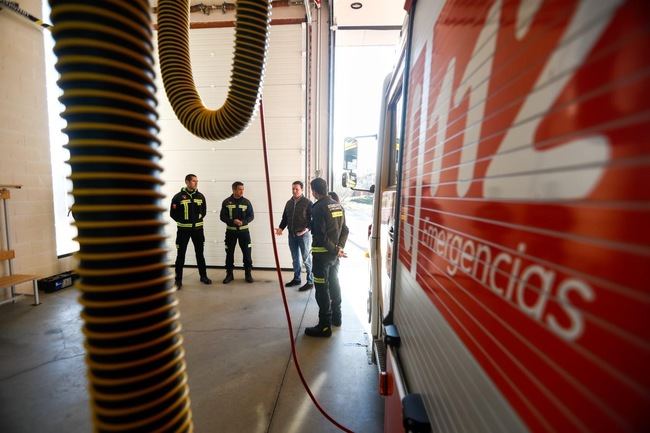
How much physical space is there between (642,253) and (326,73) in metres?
7.37

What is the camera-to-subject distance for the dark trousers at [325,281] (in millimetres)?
3919

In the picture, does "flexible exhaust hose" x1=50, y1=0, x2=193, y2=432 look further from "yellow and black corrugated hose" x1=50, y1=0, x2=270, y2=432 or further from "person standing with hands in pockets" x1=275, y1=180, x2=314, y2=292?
"person standing with hands in pockets" x1=275, y1=180, x2=314, y2=292

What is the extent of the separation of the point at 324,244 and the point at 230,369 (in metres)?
1.73

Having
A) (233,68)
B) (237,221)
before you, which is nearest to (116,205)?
(233,68)

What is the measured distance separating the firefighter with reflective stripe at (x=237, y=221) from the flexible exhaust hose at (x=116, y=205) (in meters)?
5.66

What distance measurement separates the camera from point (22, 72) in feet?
17.2

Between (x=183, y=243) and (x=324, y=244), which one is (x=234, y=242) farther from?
(x=324, y=244)

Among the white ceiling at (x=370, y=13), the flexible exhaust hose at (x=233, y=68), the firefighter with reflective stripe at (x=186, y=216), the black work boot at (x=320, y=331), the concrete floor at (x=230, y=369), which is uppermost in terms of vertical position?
the white ceiling at (x=370, y=13)

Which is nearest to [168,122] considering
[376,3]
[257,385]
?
[376,3]

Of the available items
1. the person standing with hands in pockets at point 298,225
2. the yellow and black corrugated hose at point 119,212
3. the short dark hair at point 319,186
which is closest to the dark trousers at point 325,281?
the short dark hair at point 319,186

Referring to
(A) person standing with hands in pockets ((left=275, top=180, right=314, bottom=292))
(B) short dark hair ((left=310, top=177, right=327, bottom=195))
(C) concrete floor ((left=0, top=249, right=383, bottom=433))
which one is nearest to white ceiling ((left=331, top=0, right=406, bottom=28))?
(A) person standing with hands in pockets ((left=275, top=180, right=314, bottom=292))

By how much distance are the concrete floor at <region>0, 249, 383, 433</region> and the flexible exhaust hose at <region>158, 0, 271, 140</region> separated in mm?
2401

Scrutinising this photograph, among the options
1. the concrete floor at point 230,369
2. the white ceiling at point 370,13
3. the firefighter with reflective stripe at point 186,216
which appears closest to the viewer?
the concrete floor at point 230,369

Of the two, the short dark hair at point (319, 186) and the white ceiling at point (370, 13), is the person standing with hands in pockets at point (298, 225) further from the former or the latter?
the white ceiling at point (370, 13)
